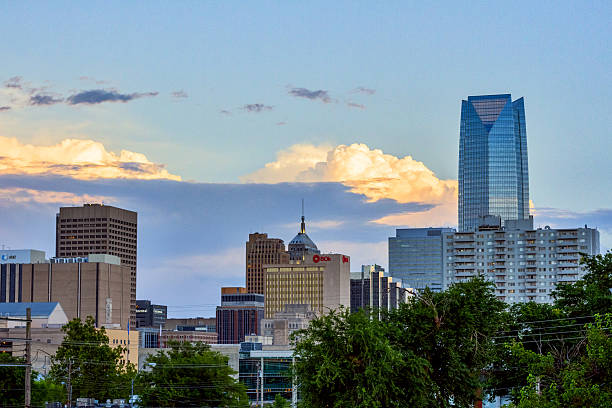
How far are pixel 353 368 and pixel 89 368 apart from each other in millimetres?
64006

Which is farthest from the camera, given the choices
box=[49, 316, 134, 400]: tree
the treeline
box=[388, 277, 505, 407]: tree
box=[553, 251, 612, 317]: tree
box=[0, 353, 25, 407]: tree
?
box=[49, 316, 134, 400]: tree

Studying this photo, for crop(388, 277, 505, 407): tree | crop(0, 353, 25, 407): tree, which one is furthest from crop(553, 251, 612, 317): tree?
crop(0, 353, 25, 407): tree

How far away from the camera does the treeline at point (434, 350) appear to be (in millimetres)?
55188

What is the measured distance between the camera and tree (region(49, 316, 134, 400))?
370 ft

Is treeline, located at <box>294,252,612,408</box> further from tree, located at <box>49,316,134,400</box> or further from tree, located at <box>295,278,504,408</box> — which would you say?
tree, located at <box>49,316,134,400</box>

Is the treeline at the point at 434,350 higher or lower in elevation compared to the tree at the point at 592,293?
lower

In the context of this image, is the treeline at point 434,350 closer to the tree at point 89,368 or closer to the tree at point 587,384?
the tree at point 587,384

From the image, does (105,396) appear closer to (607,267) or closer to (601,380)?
(607,267)

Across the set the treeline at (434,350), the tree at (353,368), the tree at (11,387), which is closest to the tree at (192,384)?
the tree at (11,387)

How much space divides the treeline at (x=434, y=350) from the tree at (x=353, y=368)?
0.19ft

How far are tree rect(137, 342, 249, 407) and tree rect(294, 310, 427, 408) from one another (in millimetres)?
40838

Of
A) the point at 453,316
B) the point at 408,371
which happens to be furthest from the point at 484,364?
the point at 408,371

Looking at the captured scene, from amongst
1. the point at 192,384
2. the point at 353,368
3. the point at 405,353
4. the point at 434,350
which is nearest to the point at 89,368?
the point at 192,384

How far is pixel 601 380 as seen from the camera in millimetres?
38625
